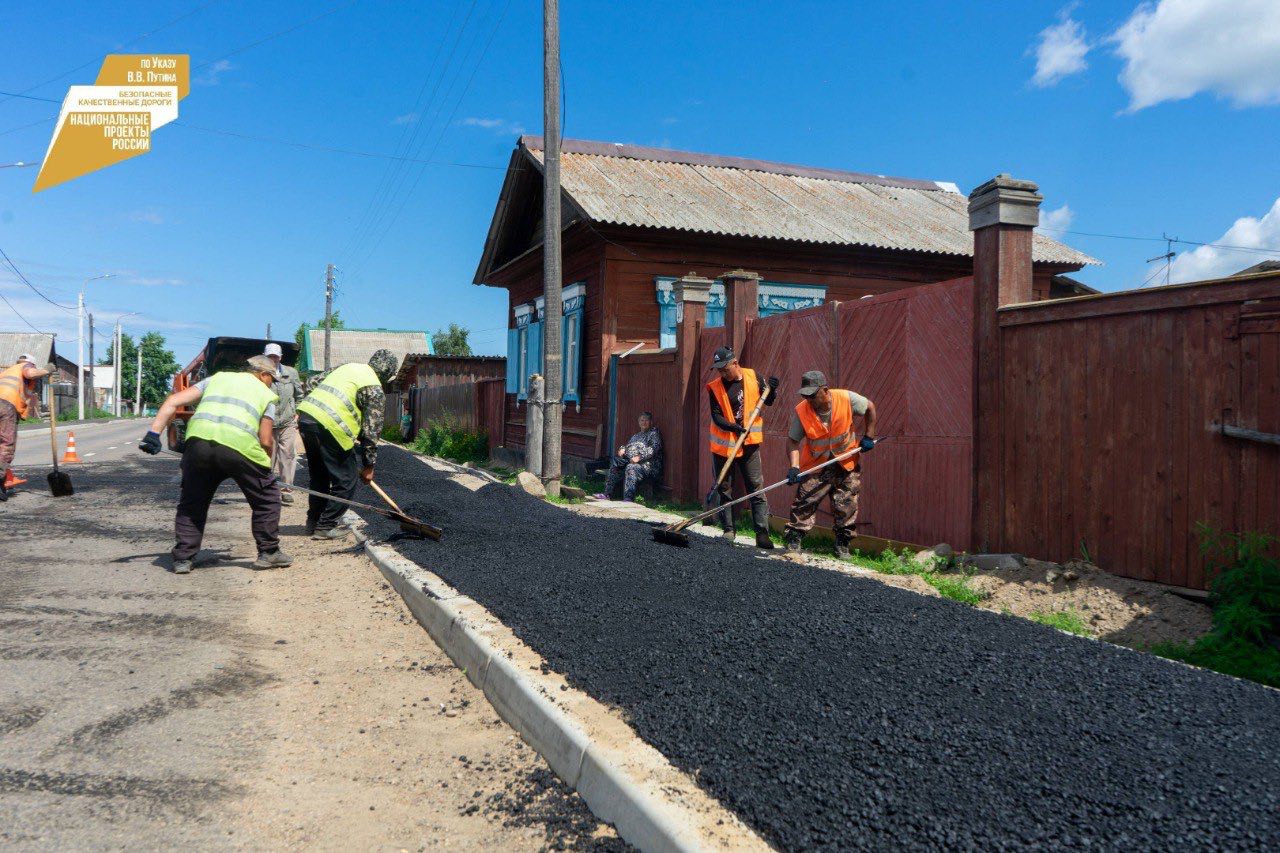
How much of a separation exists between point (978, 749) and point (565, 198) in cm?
1182

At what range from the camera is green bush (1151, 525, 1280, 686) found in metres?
4.14

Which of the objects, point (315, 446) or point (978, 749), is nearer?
point (978, 749)

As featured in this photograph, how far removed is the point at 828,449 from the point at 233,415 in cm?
427

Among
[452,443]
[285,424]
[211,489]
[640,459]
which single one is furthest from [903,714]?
[452,443]

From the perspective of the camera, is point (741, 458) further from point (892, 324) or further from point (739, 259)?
point (739, 259)

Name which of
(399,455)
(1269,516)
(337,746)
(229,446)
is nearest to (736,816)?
(337,746)

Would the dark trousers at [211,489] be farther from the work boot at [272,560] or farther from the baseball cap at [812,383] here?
the baseball cap at [812,383]

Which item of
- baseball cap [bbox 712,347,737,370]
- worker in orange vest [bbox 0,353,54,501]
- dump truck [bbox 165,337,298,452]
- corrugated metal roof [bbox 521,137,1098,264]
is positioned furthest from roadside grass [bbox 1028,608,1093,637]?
dump truck [bbox 165,337,298,452]

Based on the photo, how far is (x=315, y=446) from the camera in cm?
770

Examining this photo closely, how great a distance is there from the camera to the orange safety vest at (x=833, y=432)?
6961 mm

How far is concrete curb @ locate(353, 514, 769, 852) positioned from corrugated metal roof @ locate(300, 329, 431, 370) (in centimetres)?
4751

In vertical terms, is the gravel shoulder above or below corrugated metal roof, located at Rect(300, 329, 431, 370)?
below

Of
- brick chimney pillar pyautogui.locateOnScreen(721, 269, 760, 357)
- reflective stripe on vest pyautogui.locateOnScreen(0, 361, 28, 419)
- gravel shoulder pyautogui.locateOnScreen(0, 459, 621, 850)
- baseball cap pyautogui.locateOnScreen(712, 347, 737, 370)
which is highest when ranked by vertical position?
brick chimney pillar pyautogui.locateOnScreen(721, 269, 760, 357)

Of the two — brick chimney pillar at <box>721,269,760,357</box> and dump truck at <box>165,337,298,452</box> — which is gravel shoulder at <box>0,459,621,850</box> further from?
dump truck at <box>165,337,298,452</box>
